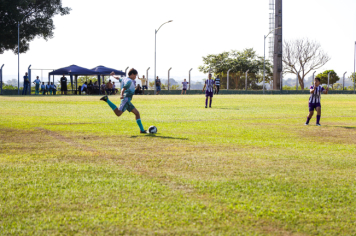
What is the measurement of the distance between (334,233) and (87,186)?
2.83 m

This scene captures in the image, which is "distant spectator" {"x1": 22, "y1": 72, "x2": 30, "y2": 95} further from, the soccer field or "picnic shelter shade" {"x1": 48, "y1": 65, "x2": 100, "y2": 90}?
the soccer field

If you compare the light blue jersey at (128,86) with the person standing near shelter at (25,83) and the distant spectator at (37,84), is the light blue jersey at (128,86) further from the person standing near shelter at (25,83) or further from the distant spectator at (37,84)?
the distant spectator at (37,84)

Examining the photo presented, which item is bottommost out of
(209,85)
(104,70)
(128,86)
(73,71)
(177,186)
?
(177,186)

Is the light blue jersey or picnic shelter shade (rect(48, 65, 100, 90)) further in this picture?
picnic shelter shade (rect(48, 65, 100, 90))

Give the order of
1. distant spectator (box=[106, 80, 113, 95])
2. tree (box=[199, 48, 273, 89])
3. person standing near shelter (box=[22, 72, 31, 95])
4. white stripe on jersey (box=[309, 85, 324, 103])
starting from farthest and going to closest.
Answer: tree (box=[199, 48, 273, 89]) → distant spectator (box=[106, 80, 113, 95]) → person standing near shelter (box=[22, 72, 31, 95]) → white stripe on jersey (box=[309, 85, 324, 103])

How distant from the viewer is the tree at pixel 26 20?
45969 millimetres

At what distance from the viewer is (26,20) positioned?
49562mm

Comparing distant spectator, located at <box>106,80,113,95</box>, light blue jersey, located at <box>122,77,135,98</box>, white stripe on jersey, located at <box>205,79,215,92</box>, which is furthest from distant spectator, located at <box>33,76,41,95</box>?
light blue jersey, located at <box>122,77,135,98</box>

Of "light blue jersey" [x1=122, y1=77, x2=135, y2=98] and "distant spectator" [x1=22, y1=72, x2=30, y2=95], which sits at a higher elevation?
"distant spectator" [x1=22, y1=72, x2=30, y2=95]

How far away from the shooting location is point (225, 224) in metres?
3.91

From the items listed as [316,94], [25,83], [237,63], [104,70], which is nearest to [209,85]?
[316,94]

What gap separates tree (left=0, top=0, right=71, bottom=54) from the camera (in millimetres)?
45969

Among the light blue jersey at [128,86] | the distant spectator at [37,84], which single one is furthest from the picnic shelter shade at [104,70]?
the light blue jersey at [128,86]

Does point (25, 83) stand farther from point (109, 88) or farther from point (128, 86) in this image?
point (128, 86)
